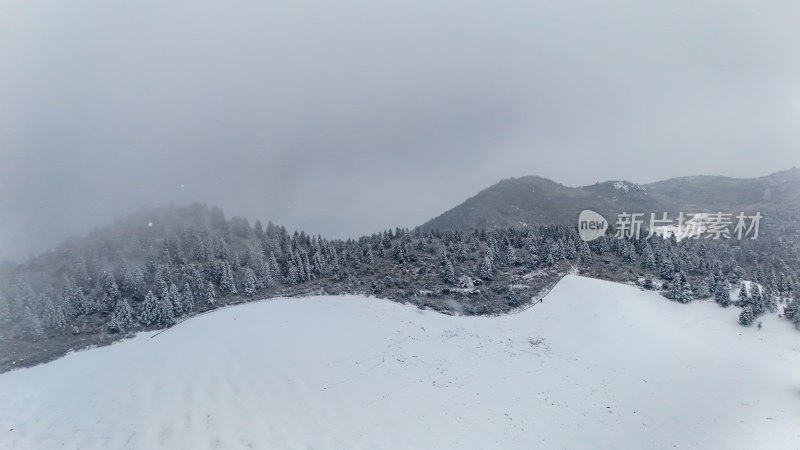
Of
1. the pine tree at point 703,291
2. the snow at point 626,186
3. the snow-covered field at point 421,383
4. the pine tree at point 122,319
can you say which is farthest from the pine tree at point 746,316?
the snow at point 626,186

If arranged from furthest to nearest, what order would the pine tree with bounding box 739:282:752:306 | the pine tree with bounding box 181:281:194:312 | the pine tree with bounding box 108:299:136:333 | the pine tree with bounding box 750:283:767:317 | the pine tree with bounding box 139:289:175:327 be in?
the pine tree with bounding box 181:281:194:312 → the pine tree with bounding box 739:282:752:306 → the pine tree with bounding box 750:283:767:317 → the pine tree with bounding box 139:289:175:327 → the pine tree with bounding box 108:299:136:333

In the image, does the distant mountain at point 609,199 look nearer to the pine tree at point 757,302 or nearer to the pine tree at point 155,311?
the pine tree at point 757,302

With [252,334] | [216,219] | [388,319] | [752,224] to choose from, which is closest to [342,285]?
[388,319]

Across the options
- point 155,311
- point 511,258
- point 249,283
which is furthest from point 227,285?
point 511,258

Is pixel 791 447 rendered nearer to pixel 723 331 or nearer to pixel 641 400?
pixel 641 400

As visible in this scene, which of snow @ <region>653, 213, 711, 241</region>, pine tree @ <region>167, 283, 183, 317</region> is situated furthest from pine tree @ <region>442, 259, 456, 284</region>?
snow @ <region>653, 213, 711, 241</region>

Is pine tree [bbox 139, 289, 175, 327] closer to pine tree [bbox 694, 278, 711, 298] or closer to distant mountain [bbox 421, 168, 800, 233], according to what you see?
pine tree [bbox 694, 278, 711, 298]
